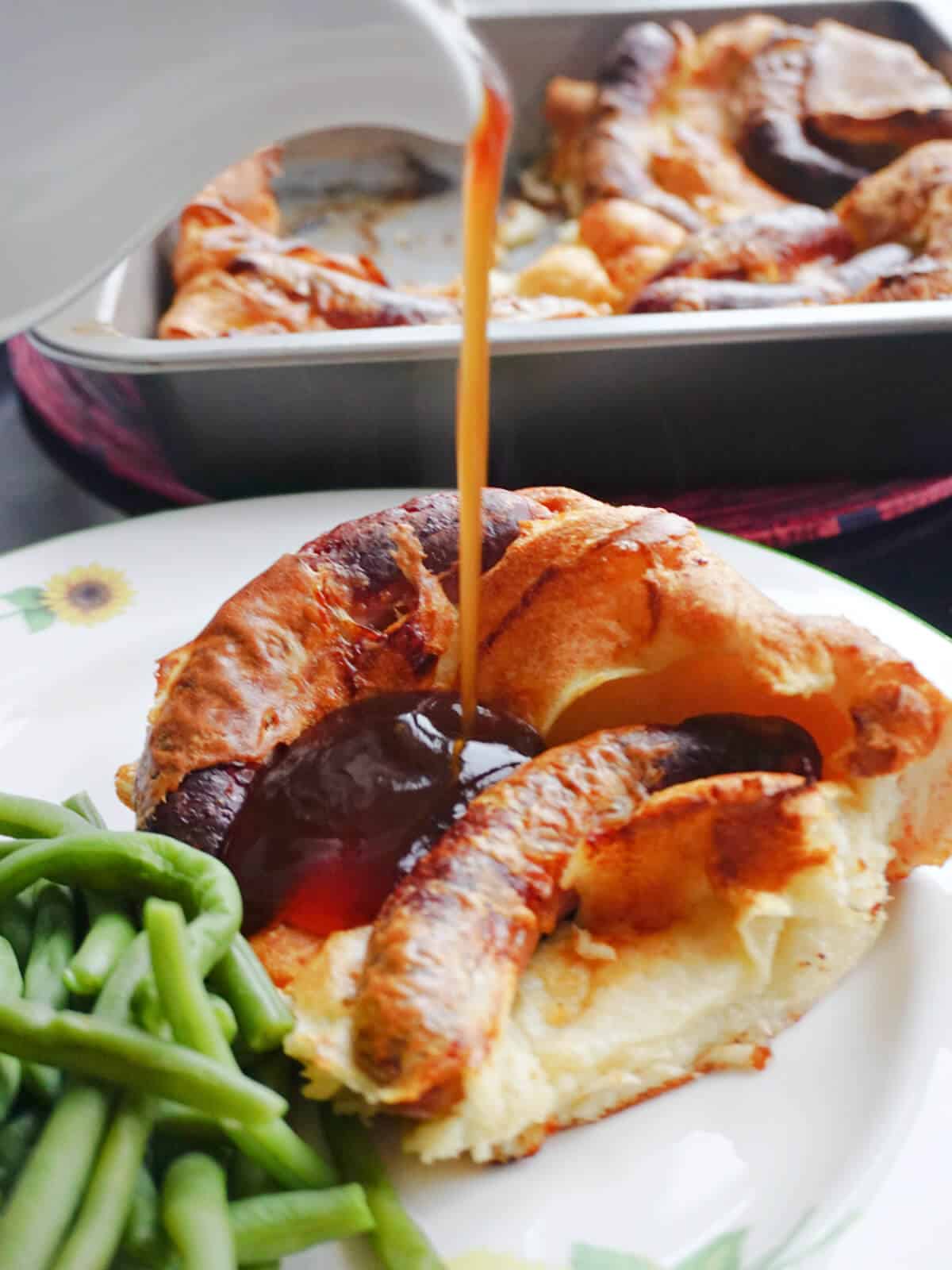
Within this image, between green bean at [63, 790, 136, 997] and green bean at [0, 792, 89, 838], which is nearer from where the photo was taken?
green bean at [63, 790, 136, 997]

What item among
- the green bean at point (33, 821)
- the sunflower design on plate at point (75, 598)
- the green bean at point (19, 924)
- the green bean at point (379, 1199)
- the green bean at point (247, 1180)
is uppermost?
the green bean at point (33, 821)

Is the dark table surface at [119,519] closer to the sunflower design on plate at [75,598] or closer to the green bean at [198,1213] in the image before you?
the sunflower design on plate at [75,598]

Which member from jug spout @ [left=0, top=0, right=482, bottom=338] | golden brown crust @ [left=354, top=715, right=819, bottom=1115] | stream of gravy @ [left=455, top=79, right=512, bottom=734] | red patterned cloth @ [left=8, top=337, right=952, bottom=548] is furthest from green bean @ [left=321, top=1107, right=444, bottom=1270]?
red patterned cloth @ [left=8, top=337, right=952, bottom=548]

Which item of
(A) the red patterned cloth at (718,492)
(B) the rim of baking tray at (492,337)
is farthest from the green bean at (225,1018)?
(A) the red patterned cloth at (718,492)

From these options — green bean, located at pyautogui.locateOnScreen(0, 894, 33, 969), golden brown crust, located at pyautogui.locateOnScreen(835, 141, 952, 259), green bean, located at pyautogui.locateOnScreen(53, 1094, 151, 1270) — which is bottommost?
green bean, located at pyautogui.locateOnScreen(53, 1094, 151, 1270)

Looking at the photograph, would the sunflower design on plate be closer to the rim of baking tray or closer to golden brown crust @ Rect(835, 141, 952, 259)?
the rim of baking tray

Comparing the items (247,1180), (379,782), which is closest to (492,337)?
(379,782)

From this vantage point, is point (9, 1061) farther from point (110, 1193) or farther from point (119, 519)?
point (119, 519)
